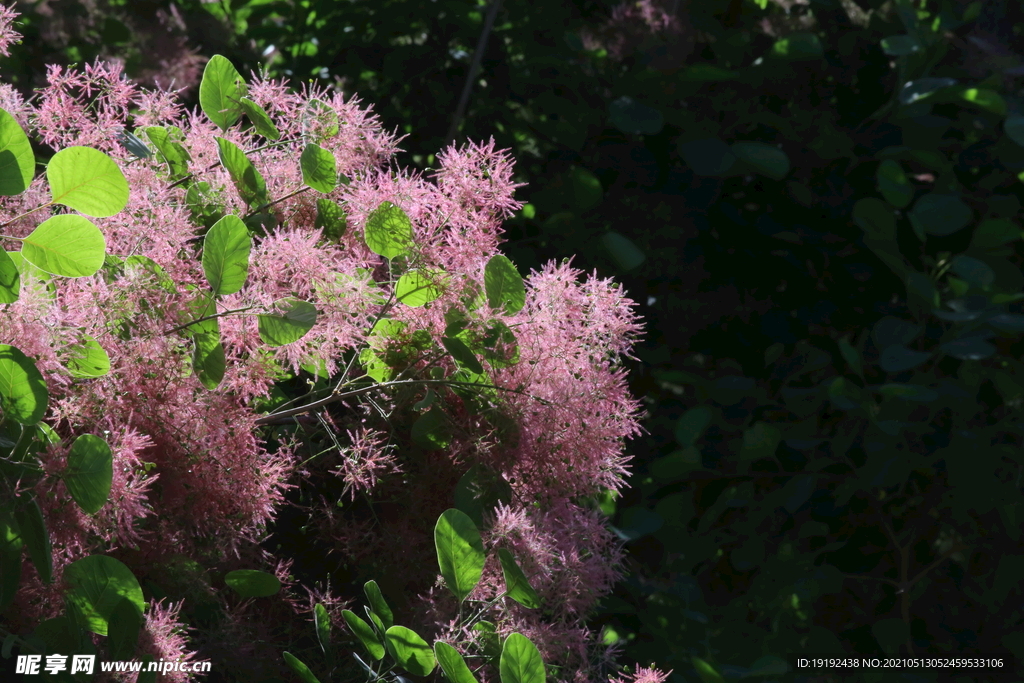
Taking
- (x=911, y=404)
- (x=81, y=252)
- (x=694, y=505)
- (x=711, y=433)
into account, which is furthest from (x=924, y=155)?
(x=81, y=252)

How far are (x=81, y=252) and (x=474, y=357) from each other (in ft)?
0.77

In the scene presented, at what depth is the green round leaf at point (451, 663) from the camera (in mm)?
502

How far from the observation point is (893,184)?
139 centimetres

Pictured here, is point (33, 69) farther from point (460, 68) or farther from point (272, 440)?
point (272, 440)

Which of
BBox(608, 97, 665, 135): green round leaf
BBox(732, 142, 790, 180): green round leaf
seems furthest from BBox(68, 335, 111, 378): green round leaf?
BBox(732, 142, 790, 180): green round leaf

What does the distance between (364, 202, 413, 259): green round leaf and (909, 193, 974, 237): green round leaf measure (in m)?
1.08

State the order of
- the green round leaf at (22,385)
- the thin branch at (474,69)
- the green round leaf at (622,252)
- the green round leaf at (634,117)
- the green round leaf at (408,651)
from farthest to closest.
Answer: the green round leaf at (634,117), the thin branch at (474,69), the green round leaf at (622,252), the green round leaf at (408,651), the green round leaf at (22,385)

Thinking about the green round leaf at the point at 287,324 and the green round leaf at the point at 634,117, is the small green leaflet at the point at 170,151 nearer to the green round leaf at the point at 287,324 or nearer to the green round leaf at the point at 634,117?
the green round leaf at the point at 287,324

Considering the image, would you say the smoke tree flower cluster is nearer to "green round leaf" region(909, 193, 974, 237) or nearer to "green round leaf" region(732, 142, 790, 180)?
"green round leaf" region(732, 142, 790, 180)

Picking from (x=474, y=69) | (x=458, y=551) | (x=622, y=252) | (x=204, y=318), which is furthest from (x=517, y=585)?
(x=474, y=69)

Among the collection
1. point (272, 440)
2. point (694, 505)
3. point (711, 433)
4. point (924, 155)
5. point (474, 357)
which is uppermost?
point (474, 357)

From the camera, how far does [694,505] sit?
57.7 inches

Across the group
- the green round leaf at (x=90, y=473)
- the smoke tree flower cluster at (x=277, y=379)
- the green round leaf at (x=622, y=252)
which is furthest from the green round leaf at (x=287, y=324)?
the green round leaf at (x=622, y=252)

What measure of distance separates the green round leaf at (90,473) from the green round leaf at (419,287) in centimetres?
21
